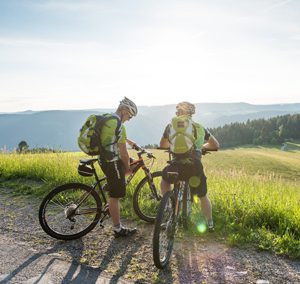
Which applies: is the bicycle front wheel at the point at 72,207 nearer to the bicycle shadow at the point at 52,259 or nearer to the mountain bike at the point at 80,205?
the mountain bike at the point at 80,205

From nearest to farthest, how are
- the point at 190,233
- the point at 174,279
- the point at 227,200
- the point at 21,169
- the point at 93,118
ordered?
the point at 174,279, the point at 93,118, the point at 190,233, the point at 227,200, the point at 21,169

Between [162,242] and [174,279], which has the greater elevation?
[162,242]

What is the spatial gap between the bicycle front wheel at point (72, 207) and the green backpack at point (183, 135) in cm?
167

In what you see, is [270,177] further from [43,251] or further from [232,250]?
[43,251]

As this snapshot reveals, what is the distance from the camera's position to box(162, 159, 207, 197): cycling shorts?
5.64 meters

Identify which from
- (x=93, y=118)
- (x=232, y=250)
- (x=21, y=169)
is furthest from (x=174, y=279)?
(x=21, y=169)

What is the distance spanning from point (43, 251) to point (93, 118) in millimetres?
2216

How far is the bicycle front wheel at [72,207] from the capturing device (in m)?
5.89

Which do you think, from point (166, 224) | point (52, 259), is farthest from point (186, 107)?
point (52, 259)

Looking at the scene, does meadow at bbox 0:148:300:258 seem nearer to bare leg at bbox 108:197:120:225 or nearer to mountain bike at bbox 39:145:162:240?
mountain bike at bbox 39:145:162:240

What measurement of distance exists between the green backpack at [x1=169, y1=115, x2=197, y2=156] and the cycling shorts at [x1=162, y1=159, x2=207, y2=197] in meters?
0.22

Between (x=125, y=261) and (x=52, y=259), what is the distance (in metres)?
1.07

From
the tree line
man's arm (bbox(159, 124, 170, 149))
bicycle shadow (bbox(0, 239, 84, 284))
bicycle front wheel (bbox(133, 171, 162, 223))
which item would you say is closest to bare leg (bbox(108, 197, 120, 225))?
bicycle shadow (bbox(0, 239, 84, 284))

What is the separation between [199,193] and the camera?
226 inches
